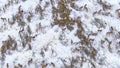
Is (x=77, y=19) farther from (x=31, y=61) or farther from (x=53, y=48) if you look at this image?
(x=31, y=61)

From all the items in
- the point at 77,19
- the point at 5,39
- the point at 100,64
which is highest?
the point at 77,19

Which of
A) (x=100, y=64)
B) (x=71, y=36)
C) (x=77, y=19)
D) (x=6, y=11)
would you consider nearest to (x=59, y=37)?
(x=71, y=36)

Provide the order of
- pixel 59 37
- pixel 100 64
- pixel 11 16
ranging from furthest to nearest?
pixel 11 16, pixel 59 37, pixel 100 64

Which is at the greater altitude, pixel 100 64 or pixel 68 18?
pixel 68 18

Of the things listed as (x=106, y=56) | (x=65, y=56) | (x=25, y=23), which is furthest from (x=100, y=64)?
(x=25, y=23)

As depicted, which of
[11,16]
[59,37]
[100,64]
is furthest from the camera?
[11,16]

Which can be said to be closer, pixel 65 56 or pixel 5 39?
pixel 65 56
